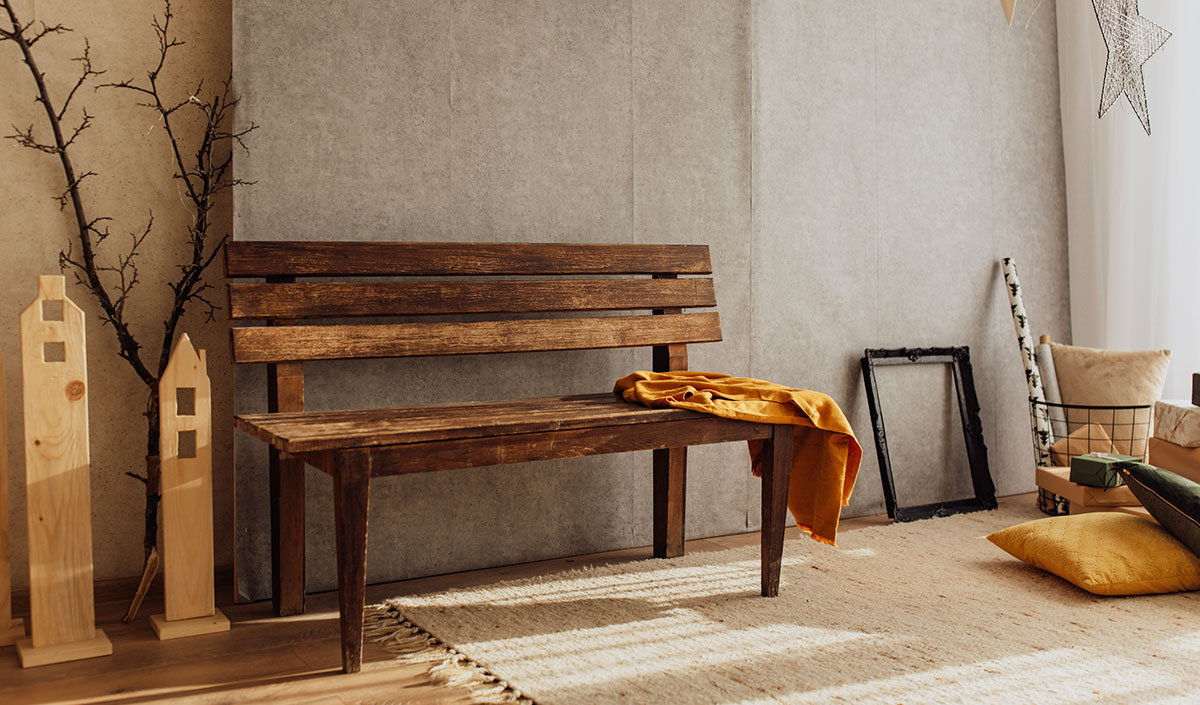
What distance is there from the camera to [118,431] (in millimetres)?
3084

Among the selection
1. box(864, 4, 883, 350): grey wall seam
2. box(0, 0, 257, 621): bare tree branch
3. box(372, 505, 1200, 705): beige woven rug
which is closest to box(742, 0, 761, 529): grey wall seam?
box(864, 4, 883, 350): grey wall seam

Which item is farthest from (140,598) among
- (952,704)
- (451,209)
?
(952,704)

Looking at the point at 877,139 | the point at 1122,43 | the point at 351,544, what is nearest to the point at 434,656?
the point at 351,544

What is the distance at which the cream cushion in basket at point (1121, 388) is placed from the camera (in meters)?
4.08

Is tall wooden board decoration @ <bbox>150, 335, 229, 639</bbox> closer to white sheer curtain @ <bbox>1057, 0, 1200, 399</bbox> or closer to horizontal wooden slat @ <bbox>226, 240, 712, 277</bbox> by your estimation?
horizontal wooden slat @ <bbox>226, 240, 712, 277</bbox>

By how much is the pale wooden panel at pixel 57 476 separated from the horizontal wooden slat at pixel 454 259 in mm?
467

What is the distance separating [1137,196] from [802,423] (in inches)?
105

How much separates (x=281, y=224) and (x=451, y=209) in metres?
0.55

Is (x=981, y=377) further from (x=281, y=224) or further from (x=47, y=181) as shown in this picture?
(x=47, y=181)

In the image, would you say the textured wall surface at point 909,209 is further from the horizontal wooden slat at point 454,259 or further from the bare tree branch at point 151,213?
the bare tree branch at point 151,213

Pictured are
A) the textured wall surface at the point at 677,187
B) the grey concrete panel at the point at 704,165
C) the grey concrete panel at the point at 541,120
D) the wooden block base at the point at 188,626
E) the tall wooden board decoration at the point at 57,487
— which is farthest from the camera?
the grey concrete panel at the point at 704,165

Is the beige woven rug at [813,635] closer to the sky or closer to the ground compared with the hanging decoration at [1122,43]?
closer to the ground

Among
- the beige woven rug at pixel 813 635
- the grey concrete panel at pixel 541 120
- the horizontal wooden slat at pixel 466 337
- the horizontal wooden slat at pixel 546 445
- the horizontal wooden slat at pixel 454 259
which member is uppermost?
the grey concrete panel at pixel 541 120

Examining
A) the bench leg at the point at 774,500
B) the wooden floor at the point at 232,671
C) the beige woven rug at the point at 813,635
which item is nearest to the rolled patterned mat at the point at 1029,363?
the beige woven rug at the point at 813,635
